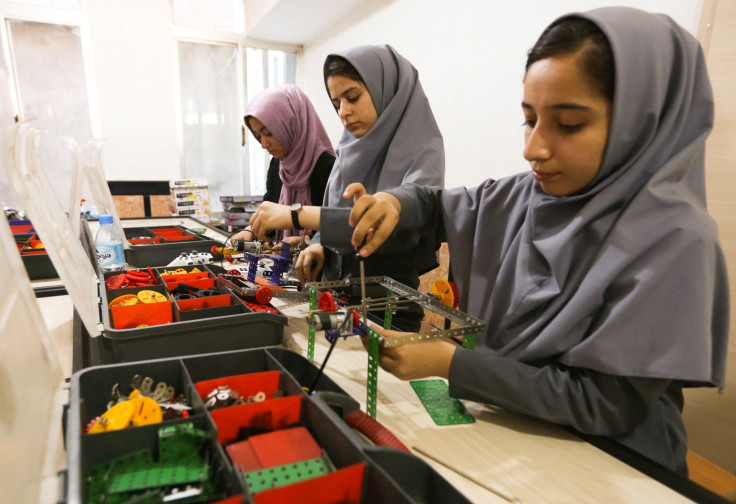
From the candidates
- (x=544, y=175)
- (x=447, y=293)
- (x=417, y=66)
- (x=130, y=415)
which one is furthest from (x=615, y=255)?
(x=417, y=66)

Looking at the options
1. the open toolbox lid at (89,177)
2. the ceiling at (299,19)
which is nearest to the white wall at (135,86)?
the ceiling at (299,19)

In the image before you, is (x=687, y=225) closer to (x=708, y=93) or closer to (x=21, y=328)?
(x=708, y=93)

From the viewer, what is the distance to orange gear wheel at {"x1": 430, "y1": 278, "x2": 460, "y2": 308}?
2.80 feet

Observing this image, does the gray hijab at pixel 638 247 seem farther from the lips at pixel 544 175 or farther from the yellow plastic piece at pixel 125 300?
the yellow plastic piece at pixel 125 300

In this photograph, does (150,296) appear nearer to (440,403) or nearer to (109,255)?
(109,255)

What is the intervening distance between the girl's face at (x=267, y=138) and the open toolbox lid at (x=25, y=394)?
1.41 meters

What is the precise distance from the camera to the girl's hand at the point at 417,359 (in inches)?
27.8

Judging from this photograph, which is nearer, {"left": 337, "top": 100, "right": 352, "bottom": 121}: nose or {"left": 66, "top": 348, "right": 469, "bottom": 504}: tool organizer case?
{"left": 66, "top": 348, "right": 469, "bottom": 504}: tool organizer case

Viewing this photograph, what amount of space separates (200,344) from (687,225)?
33.3 inches

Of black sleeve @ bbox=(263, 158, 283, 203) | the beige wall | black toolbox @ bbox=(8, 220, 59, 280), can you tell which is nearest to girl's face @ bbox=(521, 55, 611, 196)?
the beige wall

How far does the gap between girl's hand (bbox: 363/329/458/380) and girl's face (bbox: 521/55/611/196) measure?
1.19ft

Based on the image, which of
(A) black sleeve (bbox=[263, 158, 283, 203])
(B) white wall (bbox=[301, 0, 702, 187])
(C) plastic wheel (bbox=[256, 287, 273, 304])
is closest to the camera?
(C) plastic wheel (bbox=[256, 287, 273, 304])

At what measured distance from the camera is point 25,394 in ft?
1.82

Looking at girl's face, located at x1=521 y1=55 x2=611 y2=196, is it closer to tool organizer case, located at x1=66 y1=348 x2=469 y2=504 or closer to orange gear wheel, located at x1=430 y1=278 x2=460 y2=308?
orange gear wheel, located at x1=430 y1=278 x2=460 y2=308
